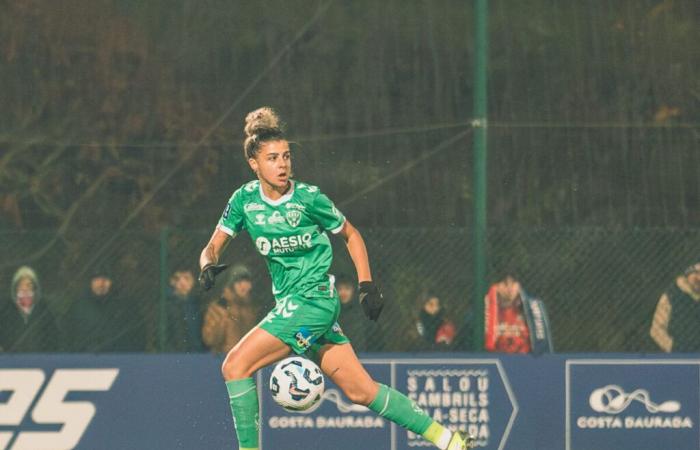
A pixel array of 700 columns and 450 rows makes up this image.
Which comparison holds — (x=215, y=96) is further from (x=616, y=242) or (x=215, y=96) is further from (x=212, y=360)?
(x=616, y=242)

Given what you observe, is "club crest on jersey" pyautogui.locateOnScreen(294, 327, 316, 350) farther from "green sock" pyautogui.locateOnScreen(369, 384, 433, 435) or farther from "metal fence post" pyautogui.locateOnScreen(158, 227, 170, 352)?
"metal fence post" pyautogui.locateOnScreen(158, 227, 170, 352)

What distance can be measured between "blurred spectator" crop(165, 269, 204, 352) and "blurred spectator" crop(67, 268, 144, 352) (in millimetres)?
202

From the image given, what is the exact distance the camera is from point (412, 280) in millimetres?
11203

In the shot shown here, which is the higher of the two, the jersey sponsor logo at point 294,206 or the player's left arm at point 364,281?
the jersey sponsor logo at point 294,206

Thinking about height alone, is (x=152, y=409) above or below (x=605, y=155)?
below

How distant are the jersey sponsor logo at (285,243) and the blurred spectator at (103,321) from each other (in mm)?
2745

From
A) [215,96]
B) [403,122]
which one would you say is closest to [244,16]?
[215,96]

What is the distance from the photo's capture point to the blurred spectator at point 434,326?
10953mm

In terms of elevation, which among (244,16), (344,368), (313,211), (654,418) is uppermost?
(244,16)

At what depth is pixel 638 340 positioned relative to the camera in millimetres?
11141

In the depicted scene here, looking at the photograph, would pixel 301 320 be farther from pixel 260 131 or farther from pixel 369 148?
pixel 369 148

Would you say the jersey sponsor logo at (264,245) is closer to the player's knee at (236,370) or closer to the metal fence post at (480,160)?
the player's knee at (236,370)

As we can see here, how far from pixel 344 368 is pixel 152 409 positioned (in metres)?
2.51

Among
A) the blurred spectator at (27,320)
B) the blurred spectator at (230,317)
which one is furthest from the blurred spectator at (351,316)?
the blurred spectator at (27,320)
